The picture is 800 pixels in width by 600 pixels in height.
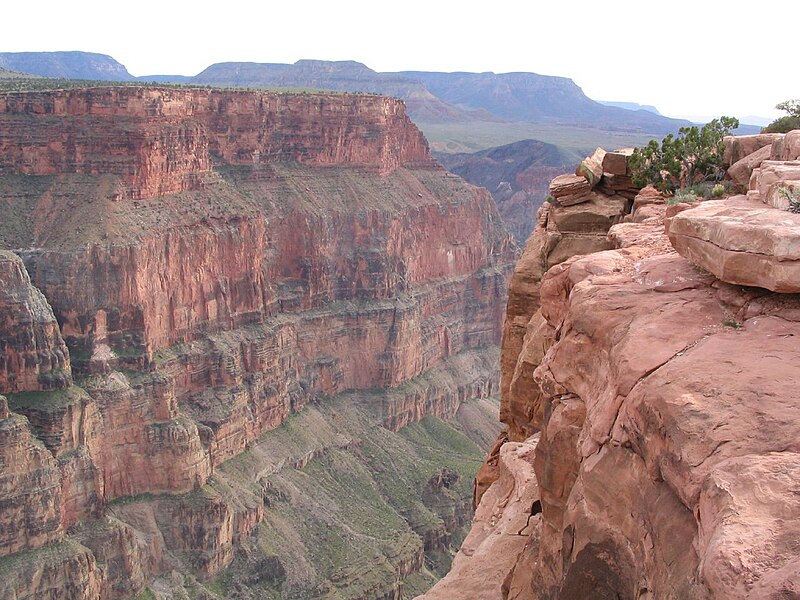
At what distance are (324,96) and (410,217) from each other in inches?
566

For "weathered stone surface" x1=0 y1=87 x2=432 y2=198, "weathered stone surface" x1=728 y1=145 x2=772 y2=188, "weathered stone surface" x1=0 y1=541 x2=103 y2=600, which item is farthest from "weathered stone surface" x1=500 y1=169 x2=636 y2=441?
"weathered stone surface" x1=0 y1=87 x2=432 y2=198

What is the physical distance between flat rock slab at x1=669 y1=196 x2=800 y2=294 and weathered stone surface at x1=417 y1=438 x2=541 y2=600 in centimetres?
505

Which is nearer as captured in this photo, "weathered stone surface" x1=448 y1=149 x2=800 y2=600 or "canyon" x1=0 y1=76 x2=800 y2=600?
"weathered stone surface" x1=448 y1=149 x2=800 y2=600

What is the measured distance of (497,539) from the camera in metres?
15.7

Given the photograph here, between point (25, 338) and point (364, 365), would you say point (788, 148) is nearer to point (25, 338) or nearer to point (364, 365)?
point (25, 338)

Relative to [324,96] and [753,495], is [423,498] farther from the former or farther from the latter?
[753,495]

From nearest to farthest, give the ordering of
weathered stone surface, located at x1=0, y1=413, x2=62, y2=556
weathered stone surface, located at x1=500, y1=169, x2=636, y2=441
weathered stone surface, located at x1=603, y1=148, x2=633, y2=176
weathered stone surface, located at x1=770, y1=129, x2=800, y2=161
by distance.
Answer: weathered stone surface, located at x1=770, y1=129, x2=800, y2=161, weathered stone surface, located at x1=500, y1=169, x2=636, y2=441, weathered stone surface, located at x1=603, y1=148, x2=633, y2=176, weathered stone surface, located at x1=0, y1=413, x2=62, y2=556

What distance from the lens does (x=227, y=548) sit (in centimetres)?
6350

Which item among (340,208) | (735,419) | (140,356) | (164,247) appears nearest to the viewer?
(735,419)

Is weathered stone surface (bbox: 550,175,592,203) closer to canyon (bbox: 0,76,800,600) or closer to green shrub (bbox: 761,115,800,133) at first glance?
canyon (bbox: 0,76,800,600)

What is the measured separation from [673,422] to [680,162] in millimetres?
13096

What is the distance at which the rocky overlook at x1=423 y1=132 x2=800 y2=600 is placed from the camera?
8.54m

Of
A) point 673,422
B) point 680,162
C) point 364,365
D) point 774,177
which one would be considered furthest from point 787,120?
point 364,365

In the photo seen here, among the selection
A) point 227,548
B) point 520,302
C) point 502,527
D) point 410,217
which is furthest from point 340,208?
point 502,527
